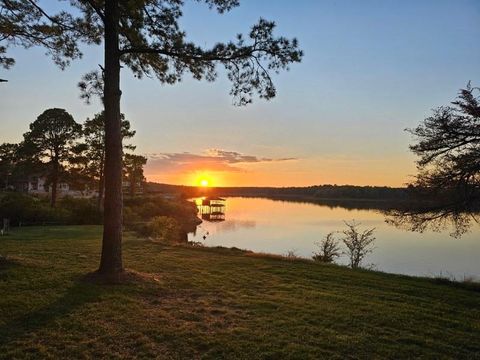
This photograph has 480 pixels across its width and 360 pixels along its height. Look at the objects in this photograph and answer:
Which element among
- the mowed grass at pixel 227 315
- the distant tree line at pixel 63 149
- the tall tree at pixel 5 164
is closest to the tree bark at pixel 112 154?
the mowed grass at pixel 227 315

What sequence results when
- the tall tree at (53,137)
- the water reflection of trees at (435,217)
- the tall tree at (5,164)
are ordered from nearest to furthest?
the water reflection of trees at (435,217) → the tall tree at (53,137) → the tall tree at (5,164)

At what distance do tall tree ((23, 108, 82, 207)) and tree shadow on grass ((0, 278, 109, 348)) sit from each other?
26488 mm

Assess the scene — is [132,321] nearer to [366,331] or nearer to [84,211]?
[366,331]

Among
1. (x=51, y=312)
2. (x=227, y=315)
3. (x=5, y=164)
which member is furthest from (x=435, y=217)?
(x=5, y=164)

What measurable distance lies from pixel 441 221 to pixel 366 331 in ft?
27.6

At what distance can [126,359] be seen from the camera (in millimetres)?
4598

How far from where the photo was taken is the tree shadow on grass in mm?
5207

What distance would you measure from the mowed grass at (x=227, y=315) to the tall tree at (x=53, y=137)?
24.1m

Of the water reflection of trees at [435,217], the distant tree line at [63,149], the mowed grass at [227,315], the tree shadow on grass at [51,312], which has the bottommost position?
the mowed grass at [227,315]

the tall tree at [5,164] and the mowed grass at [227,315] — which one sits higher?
the tall tree at [5,164]

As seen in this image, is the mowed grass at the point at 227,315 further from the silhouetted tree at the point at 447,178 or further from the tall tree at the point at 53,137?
the tall tree at the point at 53,137

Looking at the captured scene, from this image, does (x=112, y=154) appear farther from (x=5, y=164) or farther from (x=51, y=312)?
(x=5, y=164)

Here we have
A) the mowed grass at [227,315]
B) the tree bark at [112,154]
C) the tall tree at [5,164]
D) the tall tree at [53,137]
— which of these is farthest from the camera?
the tall tree at [5,164]

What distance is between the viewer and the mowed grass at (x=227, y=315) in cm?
502
